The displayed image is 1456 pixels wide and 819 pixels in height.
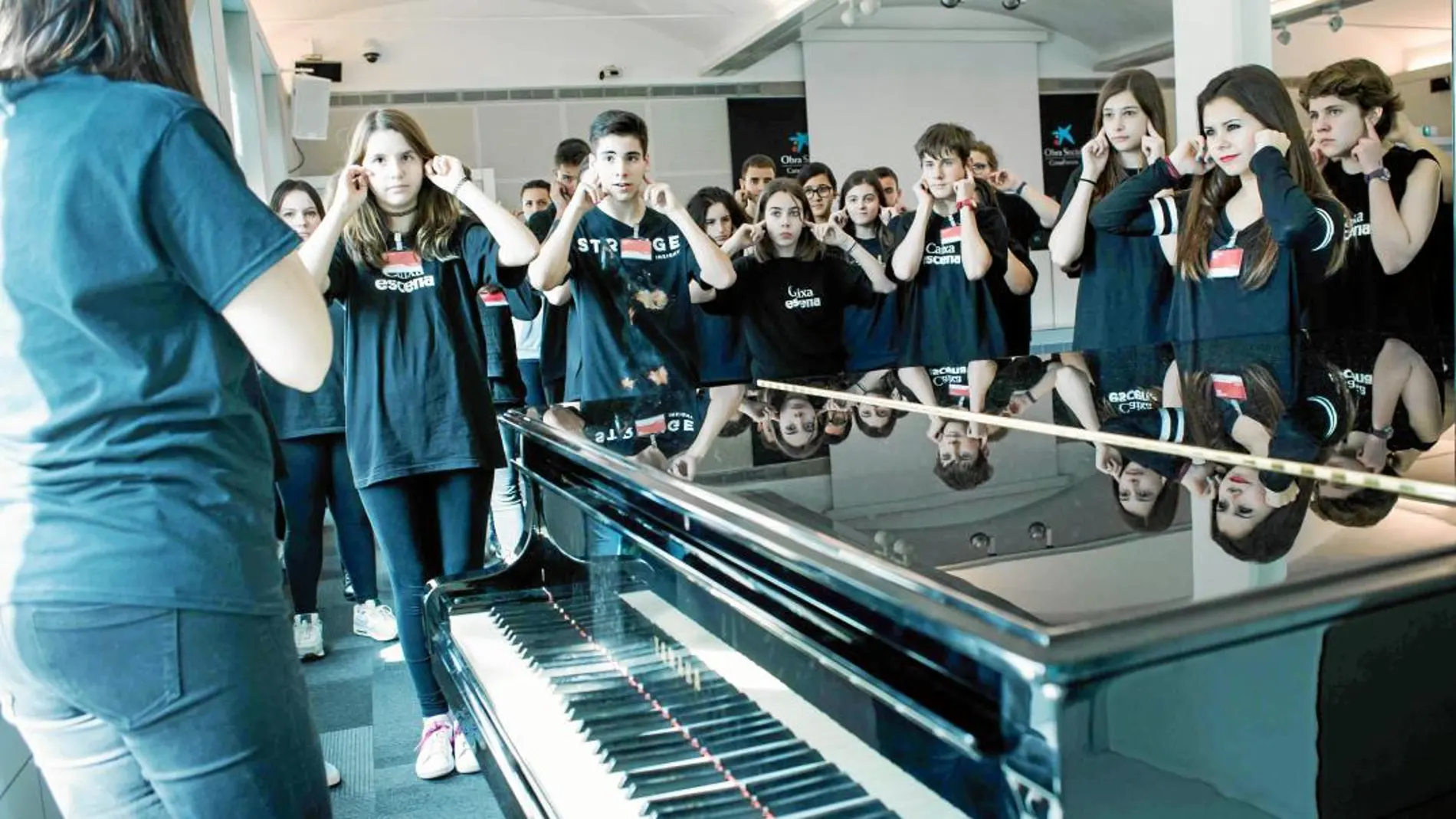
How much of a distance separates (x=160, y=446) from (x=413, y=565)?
55.9 inches

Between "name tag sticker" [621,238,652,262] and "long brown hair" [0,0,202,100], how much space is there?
2.18 meters

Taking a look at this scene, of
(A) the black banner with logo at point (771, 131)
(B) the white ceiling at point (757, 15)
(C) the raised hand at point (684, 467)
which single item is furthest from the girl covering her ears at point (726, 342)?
(A) the black banner with logo at point (771, 131)

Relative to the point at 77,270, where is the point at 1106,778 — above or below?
below

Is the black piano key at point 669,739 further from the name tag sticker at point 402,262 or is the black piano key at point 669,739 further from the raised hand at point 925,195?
the raised hand at point 925,195

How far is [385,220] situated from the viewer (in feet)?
7.97

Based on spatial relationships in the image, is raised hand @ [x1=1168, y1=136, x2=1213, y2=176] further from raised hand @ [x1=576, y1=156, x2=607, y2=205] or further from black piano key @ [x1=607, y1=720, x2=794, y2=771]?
black piano key @ [x1=607, y1=720, x2=794, y2=771]

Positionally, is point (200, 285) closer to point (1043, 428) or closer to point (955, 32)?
point (1043, 428)

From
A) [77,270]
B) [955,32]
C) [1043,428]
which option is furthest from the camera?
[955,32]

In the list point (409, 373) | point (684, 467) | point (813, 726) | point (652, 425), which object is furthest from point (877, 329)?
point (813, 726)

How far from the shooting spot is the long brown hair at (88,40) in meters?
1.00

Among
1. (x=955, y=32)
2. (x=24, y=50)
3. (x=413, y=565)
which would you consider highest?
(x=955, y=32)

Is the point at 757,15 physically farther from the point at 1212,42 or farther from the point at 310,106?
the point at 1212,42

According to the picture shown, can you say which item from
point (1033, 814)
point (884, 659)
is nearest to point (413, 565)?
point (884, 659)

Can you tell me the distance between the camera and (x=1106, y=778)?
1.95 ft
